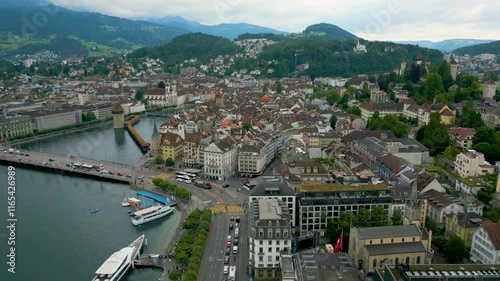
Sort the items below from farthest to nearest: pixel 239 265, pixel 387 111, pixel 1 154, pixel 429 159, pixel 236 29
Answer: pixel 236 29 < pixel 387 111 < pixel 1 154 < pixel 429 159 < pixel 239 265

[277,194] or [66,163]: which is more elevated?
[277,194]

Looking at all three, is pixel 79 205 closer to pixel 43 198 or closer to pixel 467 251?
pixel 43 198

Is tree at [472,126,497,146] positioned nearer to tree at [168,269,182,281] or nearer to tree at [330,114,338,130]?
tree at [330,114,338,130]

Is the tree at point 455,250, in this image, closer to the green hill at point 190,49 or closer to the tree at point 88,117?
the tree at point 88,117

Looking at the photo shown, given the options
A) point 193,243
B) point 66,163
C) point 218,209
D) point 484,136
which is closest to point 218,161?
point 218,209

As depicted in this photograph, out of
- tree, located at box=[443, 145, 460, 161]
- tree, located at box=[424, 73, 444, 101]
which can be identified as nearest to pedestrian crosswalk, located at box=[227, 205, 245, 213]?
tree, located at box=[443, 145, 460, 161]

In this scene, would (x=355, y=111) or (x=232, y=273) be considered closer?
(x=232, y=273)

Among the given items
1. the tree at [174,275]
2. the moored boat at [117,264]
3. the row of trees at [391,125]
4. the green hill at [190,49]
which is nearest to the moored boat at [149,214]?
the moored boat at [117,264]

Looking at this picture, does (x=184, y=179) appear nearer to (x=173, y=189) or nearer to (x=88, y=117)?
(x=173, y=189)

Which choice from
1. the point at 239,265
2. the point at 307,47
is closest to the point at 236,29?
the point at 307,47
